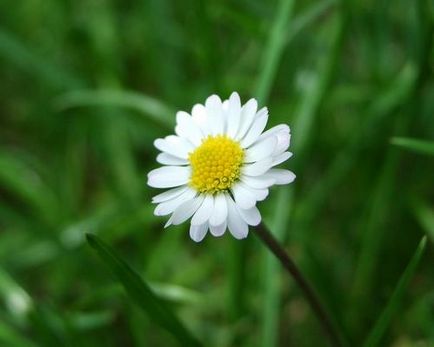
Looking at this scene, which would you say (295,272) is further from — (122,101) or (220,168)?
(122,101)

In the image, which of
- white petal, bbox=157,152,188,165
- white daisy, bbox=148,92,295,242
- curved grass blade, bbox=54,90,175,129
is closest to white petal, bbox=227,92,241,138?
white daisy, bbox=148,92,295,242

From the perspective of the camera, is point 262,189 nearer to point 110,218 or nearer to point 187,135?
point 187,135

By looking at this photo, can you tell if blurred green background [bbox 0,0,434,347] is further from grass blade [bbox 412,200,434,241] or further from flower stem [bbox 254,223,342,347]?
flower stem [bbox 254,223,342,347]

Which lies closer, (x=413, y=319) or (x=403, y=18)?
(x=413, y=319)

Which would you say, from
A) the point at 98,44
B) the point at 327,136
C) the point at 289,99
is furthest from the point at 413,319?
the point at 98,44

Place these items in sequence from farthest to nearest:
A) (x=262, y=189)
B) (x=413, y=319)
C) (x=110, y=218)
→ (x=110, y=218) < (x=413, y=319) < (x=262, y=189)

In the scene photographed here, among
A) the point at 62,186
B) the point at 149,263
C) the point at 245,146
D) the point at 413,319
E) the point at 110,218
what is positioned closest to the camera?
the point at 245,146

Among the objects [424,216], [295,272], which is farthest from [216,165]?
[424,216]
